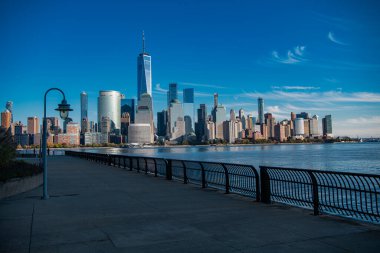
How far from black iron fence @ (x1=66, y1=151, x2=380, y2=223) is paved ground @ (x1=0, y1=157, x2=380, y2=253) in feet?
1.83

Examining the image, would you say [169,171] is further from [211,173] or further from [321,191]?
[321,191]

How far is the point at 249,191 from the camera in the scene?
1227cm

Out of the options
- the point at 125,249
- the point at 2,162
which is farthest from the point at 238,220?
the point at 2,162

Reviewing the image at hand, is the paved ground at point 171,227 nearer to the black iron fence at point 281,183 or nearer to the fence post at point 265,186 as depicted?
the fence post at point 265,186

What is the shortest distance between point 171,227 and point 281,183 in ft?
35.1

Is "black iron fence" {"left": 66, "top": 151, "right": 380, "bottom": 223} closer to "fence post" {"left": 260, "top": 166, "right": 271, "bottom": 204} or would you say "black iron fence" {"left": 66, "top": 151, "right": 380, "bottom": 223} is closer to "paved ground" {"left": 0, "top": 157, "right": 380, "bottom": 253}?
"fence post" {"left": 260, "top": 166, "right": 271, "bottom": 204}

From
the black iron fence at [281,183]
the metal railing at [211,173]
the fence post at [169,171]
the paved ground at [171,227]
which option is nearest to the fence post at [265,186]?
the black iron fence at [281,183]

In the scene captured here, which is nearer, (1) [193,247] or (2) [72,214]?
(1) [193,247]

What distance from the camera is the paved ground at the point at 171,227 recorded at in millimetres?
→ 6320

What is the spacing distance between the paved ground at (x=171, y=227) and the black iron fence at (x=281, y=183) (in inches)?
22.0

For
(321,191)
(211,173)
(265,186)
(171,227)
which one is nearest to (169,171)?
(211,173)

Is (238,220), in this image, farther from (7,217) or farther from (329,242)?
(7,217)

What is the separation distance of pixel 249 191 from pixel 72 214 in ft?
19.1

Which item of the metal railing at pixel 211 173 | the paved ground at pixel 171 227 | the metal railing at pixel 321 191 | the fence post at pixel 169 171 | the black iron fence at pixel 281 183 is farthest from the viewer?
the fence post at pixel 169 171
